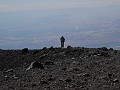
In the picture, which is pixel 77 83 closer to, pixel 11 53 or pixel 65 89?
pixel 65 89

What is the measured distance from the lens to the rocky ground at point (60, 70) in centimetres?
1816

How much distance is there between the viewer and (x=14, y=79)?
20094 mm

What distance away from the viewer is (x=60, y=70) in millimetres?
21250

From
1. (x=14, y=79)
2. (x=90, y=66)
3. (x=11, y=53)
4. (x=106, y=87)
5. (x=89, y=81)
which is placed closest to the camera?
(x=106, y=87)

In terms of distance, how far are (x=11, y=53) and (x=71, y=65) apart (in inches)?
273

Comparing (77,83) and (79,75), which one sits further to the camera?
(79,75)

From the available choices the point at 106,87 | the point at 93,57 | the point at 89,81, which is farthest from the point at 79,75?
the point at 93,57

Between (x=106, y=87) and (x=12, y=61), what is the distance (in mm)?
9288

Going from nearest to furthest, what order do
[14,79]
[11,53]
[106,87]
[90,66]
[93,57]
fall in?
1. [106,87]
2. [14,79]
3. [90,66]
4. [93,57]
5. [11,53]

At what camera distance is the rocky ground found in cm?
1816

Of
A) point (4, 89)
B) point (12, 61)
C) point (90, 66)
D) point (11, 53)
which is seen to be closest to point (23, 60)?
point (12, 61)

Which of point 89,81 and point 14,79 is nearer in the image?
point 89,81

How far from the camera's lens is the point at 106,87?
1730 cm

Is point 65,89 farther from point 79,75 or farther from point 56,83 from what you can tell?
point 79,75
